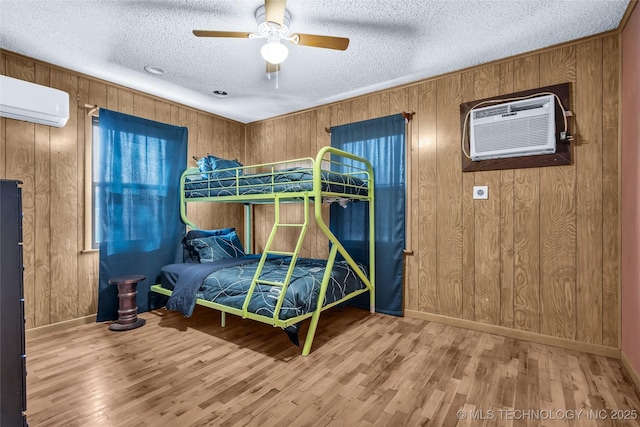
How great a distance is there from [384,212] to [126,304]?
264cm

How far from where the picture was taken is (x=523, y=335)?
8.30 feet

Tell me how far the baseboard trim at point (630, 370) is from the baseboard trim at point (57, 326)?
423cm

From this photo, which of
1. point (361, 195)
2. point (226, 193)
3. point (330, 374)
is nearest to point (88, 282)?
point (226, 193)

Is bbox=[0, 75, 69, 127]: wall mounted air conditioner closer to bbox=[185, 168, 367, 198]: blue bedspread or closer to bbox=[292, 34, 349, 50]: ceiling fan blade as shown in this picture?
bbox=[185, 168, 367, 198]: blue bedspread

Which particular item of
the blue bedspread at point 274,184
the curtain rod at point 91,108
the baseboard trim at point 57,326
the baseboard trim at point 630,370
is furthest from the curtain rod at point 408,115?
the baseboard trim at point 57,326

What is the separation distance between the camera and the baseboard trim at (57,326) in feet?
8.48

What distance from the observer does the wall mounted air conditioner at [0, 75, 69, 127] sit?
209cm

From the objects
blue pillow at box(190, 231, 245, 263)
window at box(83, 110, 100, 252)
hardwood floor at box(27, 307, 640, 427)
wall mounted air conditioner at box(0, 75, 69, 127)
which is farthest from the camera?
blue pillow at box(190, 231, 245, 263)

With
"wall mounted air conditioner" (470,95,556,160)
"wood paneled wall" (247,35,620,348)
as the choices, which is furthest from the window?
"wall mounted air conditioner" (470,95,556,160)

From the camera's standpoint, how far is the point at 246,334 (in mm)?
2662

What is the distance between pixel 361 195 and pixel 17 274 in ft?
8.21

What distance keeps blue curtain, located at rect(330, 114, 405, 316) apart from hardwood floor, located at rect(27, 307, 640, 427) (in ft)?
1.78

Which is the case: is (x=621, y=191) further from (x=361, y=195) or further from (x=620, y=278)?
(x=361, y=195)

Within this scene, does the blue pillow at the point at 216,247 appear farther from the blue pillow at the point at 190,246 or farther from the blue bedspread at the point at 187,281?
the blue bedspread at the point at 187,281
